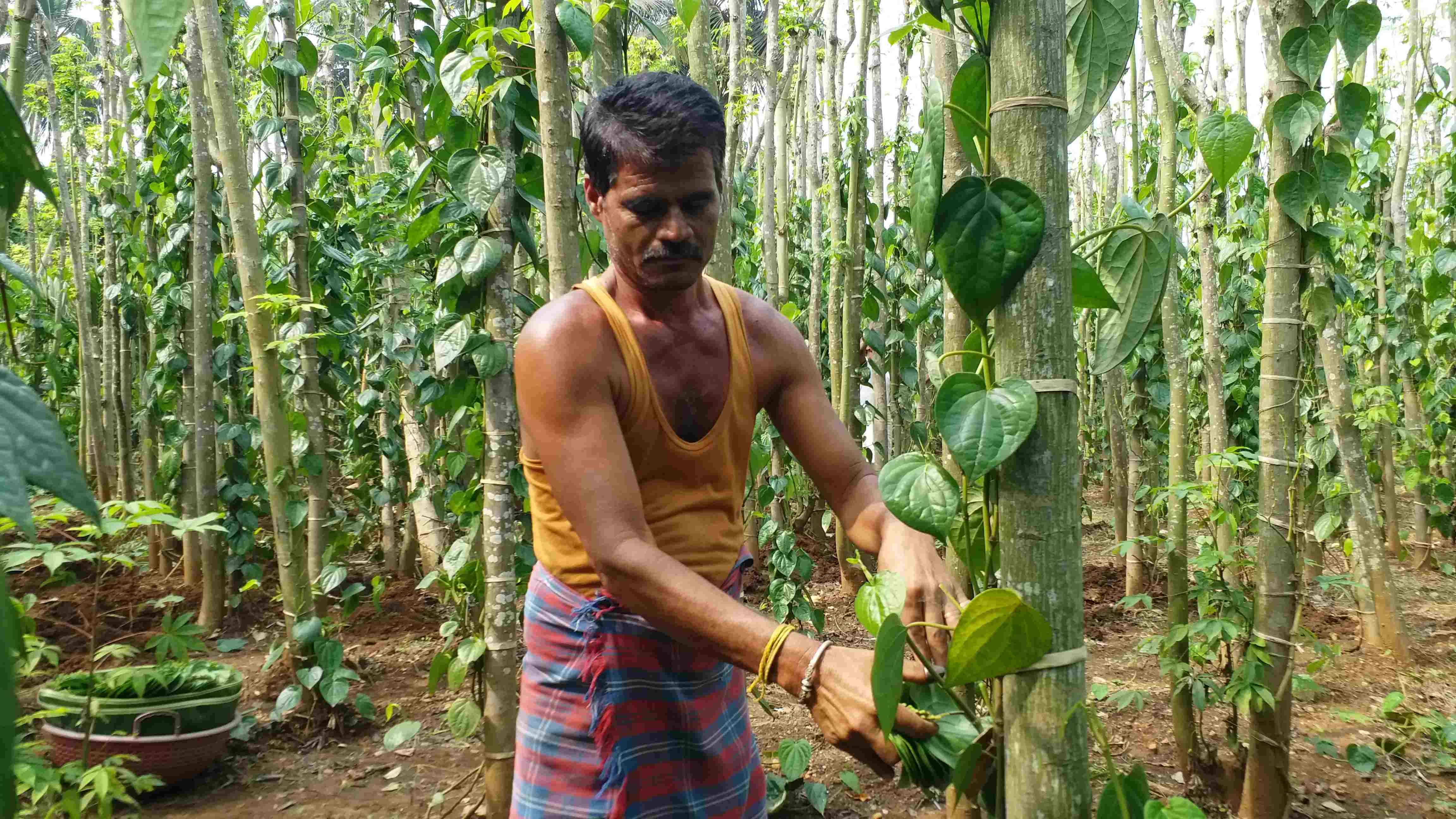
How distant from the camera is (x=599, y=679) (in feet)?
5.14

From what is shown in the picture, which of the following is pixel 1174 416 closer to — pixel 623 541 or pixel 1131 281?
pixel 1131 281

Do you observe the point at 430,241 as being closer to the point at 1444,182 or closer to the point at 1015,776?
the point at 1015,776

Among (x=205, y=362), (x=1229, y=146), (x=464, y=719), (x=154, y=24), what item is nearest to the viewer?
(x=154, y=24)

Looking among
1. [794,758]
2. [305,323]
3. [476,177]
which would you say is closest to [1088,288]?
[476,177]

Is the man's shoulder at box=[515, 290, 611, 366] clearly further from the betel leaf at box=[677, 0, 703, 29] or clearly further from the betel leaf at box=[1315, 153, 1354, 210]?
the betel leaf at box=[1315, 153, 1354, 210]

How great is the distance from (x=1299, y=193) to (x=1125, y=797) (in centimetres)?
164

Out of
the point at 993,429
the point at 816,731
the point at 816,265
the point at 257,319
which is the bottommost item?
the point at 816,731

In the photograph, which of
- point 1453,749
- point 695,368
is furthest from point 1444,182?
point 695,368

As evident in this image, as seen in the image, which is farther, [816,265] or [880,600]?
[816,265]

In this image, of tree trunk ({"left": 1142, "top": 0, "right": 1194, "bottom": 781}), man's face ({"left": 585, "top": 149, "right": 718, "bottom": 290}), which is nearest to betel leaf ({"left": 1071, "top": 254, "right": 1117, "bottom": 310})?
man's face ({"left": 585, "top": 149, "right": 718, "bottom": 290})

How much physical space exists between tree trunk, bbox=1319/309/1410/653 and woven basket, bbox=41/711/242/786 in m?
3.61

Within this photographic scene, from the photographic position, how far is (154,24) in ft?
0.95

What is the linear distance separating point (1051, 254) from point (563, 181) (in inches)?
54.4

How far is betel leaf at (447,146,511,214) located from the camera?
229 cm
